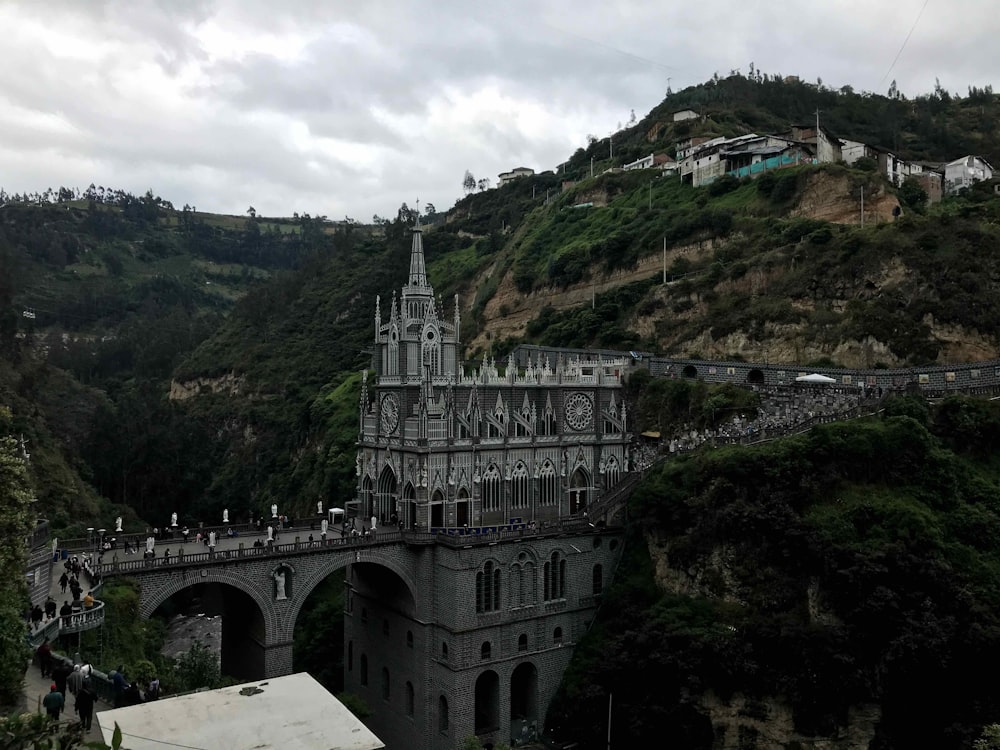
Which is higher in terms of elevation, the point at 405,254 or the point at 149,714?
the point at 405,254

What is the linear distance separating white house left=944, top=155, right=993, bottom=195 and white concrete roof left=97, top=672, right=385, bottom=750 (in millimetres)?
80451

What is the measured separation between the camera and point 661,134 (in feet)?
354

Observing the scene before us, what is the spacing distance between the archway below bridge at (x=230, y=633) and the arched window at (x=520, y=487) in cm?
1427

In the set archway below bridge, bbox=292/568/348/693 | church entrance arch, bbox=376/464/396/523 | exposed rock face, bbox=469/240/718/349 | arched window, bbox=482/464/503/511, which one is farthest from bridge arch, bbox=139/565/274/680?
exposed rock face, bbox=469/240/718/349

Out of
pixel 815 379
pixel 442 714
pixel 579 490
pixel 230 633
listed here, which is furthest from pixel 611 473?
pixel 230 633

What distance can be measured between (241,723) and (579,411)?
32.6 m

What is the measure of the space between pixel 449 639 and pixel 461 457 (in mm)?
8971

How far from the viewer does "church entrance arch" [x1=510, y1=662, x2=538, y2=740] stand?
40.9 metres

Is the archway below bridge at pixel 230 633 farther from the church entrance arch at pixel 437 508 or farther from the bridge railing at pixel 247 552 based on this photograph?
the church entrance arch at pixel 437 508

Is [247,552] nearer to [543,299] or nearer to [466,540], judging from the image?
[466,540]

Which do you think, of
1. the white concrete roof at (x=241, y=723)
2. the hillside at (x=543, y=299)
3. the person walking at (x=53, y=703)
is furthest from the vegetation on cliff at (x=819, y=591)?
the person walking at (x=53, y=703)

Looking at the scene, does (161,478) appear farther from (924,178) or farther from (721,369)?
(924,178)

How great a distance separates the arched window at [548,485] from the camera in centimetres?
4447

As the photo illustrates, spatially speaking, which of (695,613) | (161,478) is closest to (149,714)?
(695,613)
